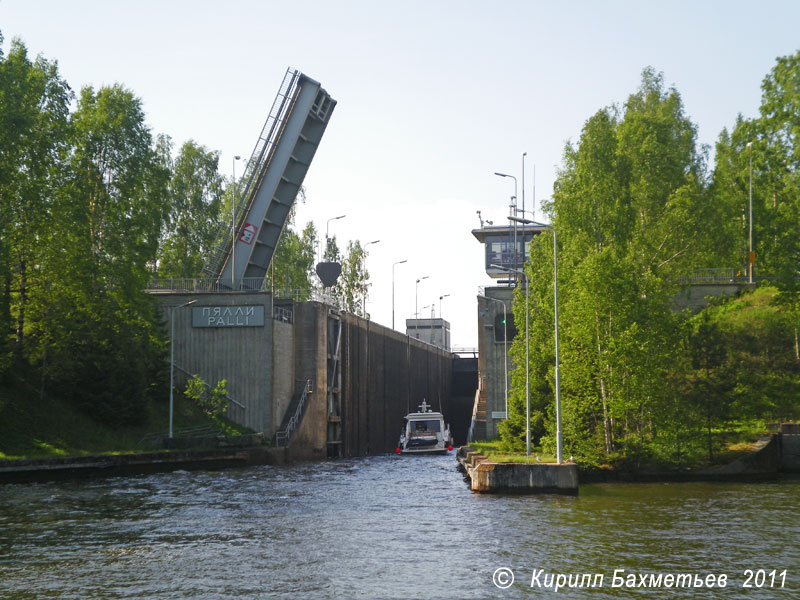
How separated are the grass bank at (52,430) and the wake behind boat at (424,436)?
18.7 m

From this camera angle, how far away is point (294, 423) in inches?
1945

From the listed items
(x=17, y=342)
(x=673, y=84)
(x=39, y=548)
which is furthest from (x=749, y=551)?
(x=673, y=84)

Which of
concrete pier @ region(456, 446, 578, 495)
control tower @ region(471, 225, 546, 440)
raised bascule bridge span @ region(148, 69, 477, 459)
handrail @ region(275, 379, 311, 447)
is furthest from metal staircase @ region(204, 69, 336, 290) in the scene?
concrete pier @ region(456, 446, 578, 495)

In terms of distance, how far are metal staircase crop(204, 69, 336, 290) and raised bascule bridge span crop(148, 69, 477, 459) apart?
5cm

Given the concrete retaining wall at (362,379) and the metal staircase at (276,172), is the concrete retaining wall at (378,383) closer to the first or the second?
the concrete retaining wall at (362,379)

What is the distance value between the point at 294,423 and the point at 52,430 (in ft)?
50.3

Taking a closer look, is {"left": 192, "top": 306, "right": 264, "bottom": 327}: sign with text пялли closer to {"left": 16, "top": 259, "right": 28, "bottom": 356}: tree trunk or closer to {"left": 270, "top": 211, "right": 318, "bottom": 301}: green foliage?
{"left": 16, "top": 259, "right": 28, "bottom": 356}: tree trunk

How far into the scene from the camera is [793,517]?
2173 centimetres

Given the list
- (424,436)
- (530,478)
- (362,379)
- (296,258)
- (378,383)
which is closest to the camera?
(530,478)

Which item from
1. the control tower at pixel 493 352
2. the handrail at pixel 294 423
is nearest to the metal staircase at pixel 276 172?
the handrail at pixel 294 423

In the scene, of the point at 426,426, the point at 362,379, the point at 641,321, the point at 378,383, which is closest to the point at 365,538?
the point at 641,321

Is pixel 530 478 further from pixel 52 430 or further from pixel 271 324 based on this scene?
pixel 271 324

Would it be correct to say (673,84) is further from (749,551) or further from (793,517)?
(749,551)

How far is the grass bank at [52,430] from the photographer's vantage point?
34094 mm
